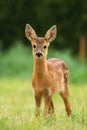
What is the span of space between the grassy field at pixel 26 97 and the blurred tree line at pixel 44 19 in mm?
2895

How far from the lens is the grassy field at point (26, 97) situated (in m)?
10.2

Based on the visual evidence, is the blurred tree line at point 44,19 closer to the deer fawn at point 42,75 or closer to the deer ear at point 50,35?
the deer ear at point 50,35

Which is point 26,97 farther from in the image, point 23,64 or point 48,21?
point 48,21

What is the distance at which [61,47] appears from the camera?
31.3 meters

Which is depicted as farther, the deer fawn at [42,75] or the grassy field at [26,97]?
the deer fawn at [42,75]

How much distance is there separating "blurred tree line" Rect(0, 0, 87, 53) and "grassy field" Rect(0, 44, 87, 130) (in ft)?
9.50

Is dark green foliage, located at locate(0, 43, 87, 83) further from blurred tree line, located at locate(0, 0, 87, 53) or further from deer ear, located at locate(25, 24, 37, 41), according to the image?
deer ear, located at locate(25, 24, 37, 41)

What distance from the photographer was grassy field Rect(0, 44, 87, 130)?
10250mm

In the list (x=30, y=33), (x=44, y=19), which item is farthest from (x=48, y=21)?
(x=30, y=33)

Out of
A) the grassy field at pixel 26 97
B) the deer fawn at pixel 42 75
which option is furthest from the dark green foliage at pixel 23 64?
the deer fawn at pixel 42 75

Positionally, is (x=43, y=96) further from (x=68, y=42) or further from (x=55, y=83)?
(x=68, y=42)

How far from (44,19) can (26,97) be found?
12.2 m

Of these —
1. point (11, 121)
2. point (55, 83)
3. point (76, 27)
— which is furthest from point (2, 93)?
point (76, 27)

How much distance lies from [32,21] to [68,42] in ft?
6.27
